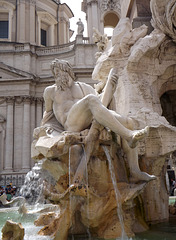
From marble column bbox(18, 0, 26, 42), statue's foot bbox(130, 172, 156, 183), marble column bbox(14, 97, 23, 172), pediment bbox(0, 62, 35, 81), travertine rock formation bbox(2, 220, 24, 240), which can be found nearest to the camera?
travertine rock formation bbox(2, 220, 24, 240)

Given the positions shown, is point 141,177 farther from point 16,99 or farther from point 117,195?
point 16,99

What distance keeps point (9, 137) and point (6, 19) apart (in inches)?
553

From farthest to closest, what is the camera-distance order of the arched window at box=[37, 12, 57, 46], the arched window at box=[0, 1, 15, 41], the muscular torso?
1. the arched window at box=[37, 12, 57, 46]
2. the arched window at box=[0, 1, 15, 41]
3. the muscular torso

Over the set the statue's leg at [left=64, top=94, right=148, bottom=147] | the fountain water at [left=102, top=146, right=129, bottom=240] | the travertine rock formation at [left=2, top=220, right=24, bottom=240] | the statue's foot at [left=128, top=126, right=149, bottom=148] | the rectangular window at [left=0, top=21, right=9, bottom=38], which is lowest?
the travertine rock formation at [left=2, top=220, right=24, bottom=240]

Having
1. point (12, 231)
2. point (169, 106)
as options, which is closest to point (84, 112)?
point (12, 231)

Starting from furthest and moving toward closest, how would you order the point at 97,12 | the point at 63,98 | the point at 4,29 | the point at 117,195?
the point at 4,29 → the point at 97,12 → the point at 63,98 → the point at 117,195

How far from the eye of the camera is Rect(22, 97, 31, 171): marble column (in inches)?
770

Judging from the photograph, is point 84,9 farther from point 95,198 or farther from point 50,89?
point 95,198

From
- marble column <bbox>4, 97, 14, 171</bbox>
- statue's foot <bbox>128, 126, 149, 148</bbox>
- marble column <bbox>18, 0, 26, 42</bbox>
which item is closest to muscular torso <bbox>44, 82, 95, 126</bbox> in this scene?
statue's foot <bbox>128, 126, 149, 148</bbox>

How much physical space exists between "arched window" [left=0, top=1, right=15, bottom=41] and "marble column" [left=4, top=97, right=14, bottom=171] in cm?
874

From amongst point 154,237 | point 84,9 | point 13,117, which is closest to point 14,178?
point 13,117

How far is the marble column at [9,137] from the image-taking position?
64.1 feet

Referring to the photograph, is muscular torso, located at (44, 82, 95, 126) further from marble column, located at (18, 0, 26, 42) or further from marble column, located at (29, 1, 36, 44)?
marble column, located at (29, 1, 36, 44)

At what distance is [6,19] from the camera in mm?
26875
